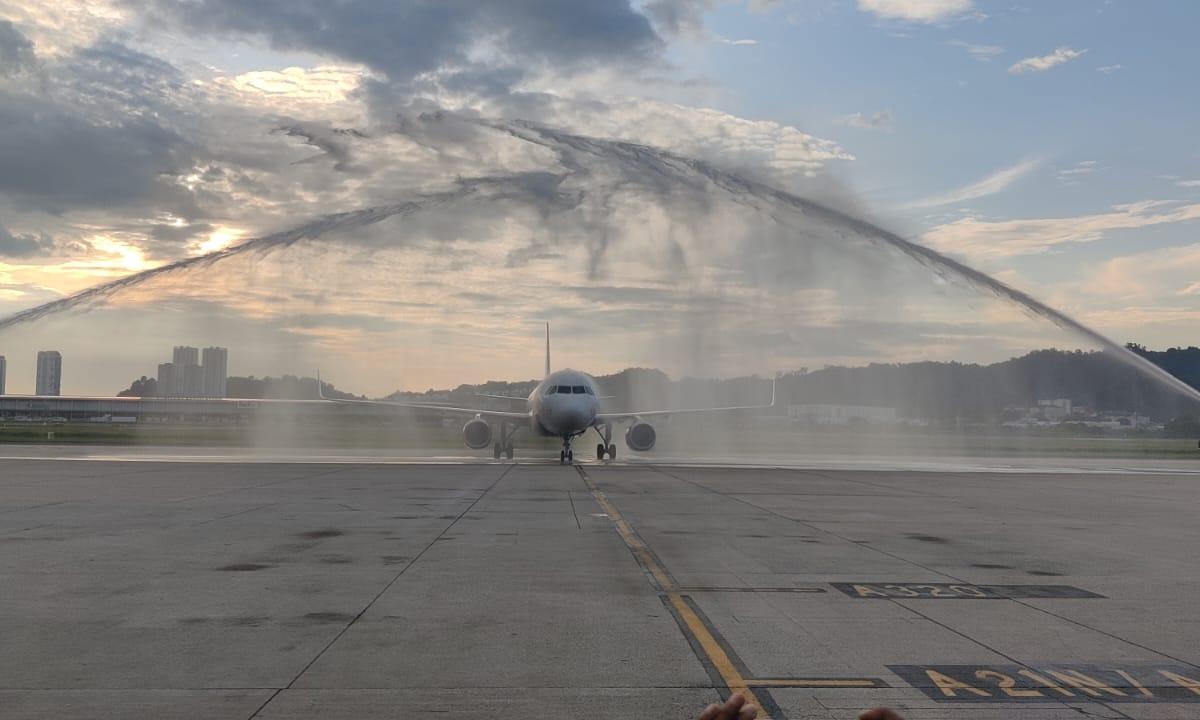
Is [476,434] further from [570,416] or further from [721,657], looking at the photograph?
[721,657]

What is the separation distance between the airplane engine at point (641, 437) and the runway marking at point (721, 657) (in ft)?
116

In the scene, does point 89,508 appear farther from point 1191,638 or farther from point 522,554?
point 1191,638

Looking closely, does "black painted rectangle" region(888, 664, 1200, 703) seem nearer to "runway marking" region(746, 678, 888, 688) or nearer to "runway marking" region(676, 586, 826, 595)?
"runway marking" region(746, 678, 888, 688)

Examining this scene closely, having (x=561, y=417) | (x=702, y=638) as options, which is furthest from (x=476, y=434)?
(x=702, y=638)

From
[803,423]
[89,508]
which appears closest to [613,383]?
[803,423]

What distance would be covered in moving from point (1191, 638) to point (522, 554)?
9221 millimetres

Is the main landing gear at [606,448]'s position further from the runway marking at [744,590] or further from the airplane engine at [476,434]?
the runway marking at [744,590]

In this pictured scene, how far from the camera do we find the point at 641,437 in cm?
5022

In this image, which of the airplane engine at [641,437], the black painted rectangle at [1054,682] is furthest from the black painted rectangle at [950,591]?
the airplane engine at [641,437]

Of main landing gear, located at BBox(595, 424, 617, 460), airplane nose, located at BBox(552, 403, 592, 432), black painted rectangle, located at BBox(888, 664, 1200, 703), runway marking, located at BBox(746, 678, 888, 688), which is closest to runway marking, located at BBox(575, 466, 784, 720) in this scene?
runway marking, located at BBox(746, 678, 888, 688)

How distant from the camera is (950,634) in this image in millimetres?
9969

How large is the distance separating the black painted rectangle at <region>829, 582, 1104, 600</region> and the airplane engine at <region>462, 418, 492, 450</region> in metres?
38.4

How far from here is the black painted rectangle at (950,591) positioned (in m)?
12.3

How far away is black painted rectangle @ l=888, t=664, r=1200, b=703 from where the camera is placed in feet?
24.9
